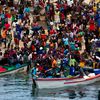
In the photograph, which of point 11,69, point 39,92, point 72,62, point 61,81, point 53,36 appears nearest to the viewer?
point 39,92

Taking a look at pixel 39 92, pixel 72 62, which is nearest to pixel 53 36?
pixel 72 62

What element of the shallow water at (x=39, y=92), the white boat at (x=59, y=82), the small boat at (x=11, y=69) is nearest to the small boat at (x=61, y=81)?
the white boat at (x=59, y=82)

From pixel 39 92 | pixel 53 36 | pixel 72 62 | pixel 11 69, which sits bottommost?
pixel 39 92

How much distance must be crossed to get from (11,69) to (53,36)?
613 cm

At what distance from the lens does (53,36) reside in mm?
56531

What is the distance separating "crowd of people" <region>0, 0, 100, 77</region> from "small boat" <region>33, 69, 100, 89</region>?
503 mm

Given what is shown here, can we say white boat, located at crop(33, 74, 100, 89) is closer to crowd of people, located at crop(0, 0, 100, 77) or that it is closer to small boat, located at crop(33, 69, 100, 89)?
small boat, located at crop(33, 69, 100, 89)

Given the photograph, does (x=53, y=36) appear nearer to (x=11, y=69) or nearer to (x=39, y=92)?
(x=11, y=69)

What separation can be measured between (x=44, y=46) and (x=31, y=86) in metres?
7.17

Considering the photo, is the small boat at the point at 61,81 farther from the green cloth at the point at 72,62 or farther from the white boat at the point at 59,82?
the green cloth at the point at 72,62

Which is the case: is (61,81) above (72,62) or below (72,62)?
below

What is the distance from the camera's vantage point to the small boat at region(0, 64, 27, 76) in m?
52.1

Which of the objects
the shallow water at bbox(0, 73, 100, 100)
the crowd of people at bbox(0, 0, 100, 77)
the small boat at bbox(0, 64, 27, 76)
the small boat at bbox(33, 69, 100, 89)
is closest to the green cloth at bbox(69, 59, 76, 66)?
the crowd of people at bbox(0, 0, 100, 77)

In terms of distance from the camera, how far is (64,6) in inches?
2376
